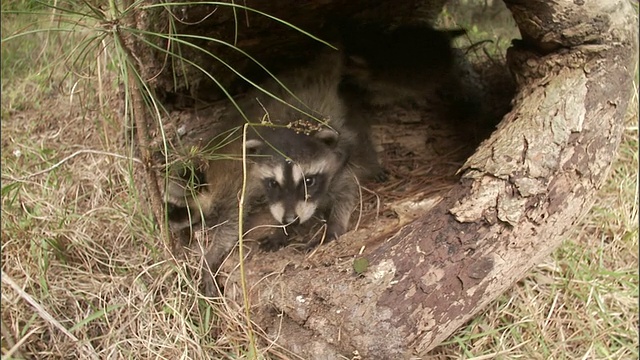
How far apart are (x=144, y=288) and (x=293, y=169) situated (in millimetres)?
998

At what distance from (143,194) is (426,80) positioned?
227 cm

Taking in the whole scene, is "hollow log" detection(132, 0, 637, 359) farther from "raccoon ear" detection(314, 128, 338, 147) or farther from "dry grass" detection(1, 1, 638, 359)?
"raccoon ear" detection(314, 128, 338, 147)

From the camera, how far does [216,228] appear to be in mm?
3275

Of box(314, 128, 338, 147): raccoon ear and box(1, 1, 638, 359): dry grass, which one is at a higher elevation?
box(314, 128, 338, 147): raccoon ear

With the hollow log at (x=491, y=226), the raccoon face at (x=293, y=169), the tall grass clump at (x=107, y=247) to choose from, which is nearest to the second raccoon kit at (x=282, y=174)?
the raccoon face at (x=293, y=169)

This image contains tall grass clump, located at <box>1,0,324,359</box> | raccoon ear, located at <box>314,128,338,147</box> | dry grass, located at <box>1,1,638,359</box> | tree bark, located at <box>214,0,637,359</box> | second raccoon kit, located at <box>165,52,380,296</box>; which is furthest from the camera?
raccoon ear, located at <box>314,128,338,147</box>

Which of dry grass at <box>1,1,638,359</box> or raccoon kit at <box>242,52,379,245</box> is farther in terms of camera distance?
raccoon kit at <box>242,52,379,245</box>

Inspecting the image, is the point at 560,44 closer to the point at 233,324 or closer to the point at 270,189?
the point at 270,189

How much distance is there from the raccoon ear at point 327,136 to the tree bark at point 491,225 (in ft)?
2.47

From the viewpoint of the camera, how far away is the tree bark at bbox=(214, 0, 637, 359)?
247 cm

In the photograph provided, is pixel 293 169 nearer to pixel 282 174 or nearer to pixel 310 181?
pixel 282 174

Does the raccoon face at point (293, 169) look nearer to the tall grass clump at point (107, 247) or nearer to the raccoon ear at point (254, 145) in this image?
the raccoon ear at point (254, 145)

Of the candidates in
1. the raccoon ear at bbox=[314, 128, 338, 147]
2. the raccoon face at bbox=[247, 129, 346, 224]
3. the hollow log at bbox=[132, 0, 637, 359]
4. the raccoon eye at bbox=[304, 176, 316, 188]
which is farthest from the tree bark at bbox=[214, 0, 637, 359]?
the raccoon ear at bbox=[314, 128, 338, 147]

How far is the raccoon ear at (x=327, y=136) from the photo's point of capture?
3300 millimetres
